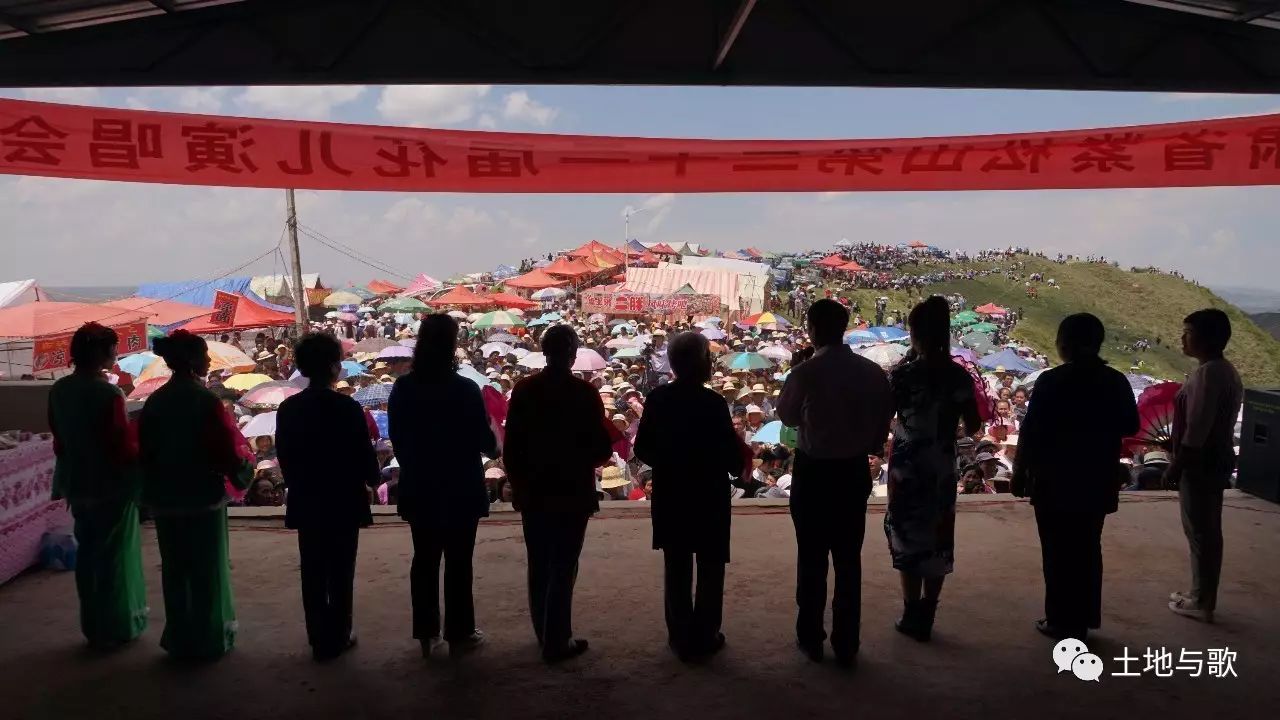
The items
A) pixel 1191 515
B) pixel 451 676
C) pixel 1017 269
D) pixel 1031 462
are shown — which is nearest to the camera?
pixel 451 676

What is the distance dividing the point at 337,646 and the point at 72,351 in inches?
54.4

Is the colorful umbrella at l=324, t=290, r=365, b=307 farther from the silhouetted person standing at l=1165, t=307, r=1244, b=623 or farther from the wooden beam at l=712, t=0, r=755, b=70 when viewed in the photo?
the silhouetted person standing at l=1165, t=307, r=1244, b=623

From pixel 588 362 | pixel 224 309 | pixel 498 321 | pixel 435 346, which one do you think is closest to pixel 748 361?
pixel 588 362

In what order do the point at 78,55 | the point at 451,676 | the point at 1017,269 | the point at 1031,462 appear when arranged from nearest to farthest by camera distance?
the point at 451,676
the point at 1031,462
the point at 78,55
the point at 1017,269

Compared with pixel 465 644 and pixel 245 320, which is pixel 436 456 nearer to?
pixel 465 644

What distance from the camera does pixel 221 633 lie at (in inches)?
110

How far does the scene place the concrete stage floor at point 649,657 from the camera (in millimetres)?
2459

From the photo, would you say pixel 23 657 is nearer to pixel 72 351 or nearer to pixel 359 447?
pixel 72 351

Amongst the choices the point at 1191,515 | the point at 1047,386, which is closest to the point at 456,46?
the point at 1047,386

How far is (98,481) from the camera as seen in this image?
284cm

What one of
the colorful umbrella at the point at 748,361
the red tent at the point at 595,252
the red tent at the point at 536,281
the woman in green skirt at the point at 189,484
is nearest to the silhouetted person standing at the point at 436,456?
the woman in green skirt at the point at 189,484

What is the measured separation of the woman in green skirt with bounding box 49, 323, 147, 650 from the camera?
281 centimetres

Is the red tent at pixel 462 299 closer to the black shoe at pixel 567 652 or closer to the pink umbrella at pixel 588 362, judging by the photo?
the pink umbrella at pixel 588 362

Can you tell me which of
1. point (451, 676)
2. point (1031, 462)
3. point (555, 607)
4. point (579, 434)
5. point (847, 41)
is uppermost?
point (847, 41)
